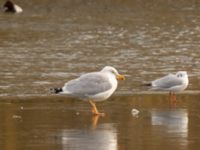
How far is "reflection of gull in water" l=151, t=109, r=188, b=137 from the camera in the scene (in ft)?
39.2

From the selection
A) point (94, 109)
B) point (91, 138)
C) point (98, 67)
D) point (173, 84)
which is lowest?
point (91, 138)

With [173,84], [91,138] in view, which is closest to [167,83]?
[173,84]

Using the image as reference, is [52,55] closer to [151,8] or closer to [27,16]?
[27,16]

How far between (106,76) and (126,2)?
72.5 feet

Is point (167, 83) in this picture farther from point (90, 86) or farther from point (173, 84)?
point (90, 86)

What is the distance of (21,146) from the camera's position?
1084 centimetres

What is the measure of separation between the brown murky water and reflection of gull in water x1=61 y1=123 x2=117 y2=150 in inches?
0.5

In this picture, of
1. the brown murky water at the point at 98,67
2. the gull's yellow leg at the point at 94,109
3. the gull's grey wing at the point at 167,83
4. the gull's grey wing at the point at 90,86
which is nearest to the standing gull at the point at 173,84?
the gull's grey wing at the point at 167,83

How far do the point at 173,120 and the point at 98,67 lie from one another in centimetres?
712

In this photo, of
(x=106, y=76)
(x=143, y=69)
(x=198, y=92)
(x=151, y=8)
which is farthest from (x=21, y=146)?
(x=151, y=8)

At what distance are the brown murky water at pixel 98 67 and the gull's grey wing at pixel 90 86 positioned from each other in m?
0.32

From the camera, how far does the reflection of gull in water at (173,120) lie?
11953 mm

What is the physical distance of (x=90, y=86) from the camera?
45.3 ft

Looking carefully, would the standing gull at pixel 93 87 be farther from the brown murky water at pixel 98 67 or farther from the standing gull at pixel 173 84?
the standing gull at pixel 173 84
